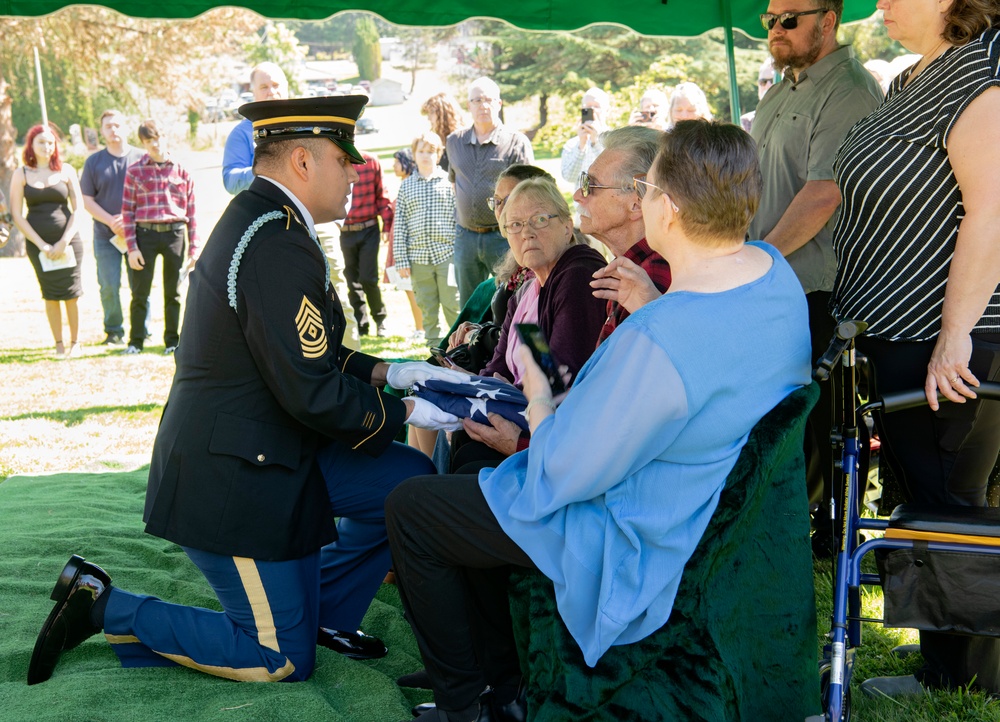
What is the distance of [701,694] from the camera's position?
2068 mm

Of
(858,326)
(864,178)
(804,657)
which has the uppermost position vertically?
(864,178)

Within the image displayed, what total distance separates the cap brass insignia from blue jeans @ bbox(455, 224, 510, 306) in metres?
4.81

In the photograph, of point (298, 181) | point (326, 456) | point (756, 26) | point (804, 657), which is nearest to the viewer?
point (804, 657)

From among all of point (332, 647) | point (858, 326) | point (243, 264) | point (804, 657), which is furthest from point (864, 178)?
point (332, 647)

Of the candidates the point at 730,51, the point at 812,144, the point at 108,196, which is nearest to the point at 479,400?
the point at 812,144

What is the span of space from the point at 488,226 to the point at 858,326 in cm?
548

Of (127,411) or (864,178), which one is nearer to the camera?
(864,178)

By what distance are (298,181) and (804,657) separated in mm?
1890

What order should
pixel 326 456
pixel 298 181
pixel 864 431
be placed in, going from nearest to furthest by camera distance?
pixel 864 431
pixel 298 181
pixel 326 456

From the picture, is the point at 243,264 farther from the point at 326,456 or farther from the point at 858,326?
the point at 858,326

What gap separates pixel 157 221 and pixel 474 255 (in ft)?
11.8

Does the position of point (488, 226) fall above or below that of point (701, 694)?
above

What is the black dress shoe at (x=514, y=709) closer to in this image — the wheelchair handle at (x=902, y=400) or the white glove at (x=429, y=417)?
the white glove at (x=429, y=417)

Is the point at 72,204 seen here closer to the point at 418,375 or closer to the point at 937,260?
the point at 418,375
